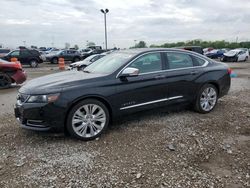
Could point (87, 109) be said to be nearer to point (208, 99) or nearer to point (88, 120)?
point (88, 120)

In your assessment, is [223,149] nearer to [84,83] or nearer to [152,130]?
[152,130]

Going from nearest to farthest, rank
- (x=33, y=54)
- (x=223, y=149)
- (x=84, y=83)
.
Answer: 1. (x=223, y=149)
2. (x=84, y=83)
3. (x=33, y=54)

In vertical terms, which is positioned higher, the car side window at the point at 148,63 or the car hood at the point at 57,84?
the car side window at the point at 148,63

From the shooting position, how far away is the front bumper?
3.97 metres

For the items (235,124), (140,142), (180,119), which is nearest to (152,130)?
(140,142)

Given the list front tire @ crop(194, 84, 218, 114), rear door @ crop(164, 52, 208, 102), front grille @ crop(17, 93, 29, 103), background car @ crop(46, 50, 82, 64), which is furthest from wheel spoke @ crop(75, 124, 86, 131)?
background car @ crop(46, 50, 82, 64)

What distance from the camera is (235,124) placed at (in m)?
5.10

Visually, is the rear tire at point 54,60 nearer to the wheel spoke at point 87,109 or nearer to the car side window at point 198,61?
the car side window at point 198,61

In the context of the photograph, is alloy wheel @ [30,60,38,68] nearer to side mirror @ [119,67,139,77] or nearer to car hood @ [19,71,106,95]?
car hood @ [19,71,106,95]

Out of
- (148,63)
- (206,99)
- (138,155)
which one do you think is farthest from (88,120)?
(206,99)

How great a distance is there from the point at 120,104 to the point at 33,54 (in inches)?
806

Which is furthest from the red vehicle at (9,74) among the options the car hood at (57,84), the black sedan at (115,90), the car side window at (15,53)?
the car side window at (15,53)

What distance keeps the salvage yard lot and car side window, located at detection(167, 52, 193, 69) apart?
1059 mm

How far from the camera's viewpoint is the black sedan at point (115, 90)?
404 centimetres
